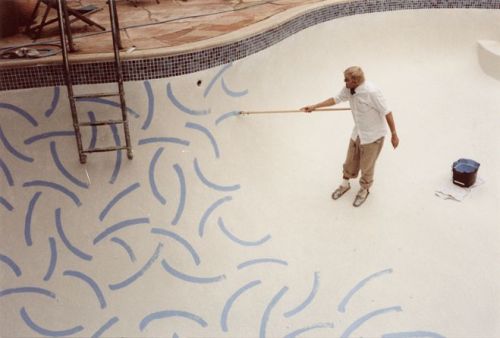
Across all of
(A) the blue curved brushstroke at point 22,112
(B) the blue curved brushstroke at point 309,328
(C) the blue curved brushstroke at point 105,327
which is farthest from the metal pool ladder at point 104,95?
(B) the blue curved brushstroke at point 309,328

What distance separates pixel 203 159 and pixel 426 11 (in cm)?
426

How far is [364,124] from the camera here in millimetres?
4207

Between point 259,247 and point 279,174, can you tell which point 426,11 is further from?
point 259,247

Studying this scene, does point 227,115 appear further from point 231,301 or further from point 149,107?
point 231,301

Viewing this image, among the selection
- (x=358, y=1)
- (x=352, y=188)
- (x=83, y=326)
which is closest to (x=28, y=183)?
(x=83, y=326)

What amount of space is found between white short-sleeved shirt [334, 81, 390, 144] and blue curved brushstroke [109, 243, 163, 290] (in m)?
1.96

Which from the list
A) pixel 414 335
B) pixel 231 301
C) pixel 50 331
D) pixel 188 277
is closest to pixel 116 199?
pixel 188 277

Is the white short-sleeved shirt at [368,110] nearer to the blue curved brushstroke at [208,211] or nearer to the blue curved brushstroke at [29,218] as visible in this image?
the blue curved brushstroke at [208,211]

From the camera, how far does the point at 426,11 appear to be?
6.73 meters

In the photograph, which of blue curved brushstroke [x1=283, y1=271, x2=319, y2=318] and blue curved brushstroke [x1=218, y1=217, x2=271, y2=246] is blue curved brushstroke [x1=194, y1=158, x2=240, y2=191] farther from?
blue curved brushstroke [x1=283, y1=271, x2=319, y2=318]

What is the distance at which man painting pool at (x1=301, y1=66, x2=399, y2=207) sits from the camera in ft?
13.3

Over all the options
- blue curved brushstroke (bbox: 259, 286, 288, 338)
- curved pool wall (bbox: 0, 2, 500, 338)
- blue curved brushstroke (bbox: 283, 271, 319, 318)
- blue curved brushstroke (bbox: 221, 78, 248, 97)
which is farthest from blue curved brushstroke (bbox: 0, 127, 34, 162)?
blue curved brushstroke (bbox: 283, 271, 319, 318)

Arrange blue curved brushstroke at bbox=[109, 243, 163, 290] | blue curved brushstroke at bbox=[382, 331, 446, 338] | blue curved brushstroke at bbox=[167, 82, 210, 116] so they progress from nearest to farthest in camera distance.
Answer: blue curved brushstroke at bbox=[382, 331, 446, 338], blue curved brushstroke at bbox=[109, 243, 163, 290], blue curved brushstroke at bbox=[167, 82, 210, 116]

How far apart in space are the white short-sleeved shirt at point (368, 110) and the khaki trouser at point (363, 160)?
3.3 inches
